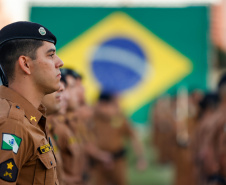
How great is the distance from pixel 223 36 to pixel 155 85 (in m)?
8.09

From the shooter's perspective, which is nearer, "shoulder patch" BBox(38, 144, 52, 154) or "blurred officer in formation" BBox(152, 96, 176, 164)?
"shoulder patch" BBox(38, 144, 52, 154)

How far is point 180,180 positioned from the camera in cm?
1088

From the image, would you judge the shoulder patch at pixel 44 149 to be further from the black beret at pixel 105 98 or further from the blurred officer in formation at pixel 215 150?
the black beret at pixel 105 98

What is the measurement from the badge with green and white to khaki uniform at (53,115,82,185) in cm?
207

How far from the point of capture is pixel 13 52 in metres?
2.60

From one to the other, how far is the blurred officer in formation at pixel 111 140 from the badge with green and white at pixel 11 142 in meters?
7.63

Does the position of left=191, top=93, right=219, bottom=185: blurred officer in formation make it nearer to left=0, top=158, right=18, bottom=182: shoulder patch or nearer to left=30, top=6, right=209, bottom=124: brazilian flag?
left=0, top=158, right=18, bottom=182: shoulder patch

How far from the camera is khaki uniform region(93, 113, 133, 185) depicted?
9988 millimetres

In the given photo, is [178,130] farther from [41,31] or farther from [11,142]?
[11,142]

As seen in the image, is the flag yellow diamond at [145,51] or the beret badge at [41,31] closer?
the beret badge at [41,31]

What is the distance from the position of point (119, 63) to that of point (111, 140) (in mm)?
7421

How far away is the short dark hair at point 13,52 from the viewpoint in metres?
2.59

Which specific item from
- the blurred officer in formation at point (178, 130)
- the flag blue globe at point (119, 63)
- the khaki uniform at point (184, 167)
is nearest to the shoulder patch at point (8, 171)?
the blurred officer in formation at point (178, 130)

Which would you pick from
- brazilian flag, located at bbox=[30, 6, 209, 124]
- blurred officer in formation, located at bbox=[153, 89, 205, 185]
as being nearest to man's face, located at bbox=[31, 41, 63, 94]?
blurred officer in formation, located at bbox=[153, 89, 205, 185]
